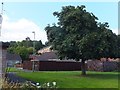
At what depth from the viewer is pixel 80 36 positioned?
1542 inches

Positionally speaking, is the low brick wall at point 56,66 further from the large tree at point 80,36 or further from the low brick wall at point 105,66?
the large tree at point 80,36

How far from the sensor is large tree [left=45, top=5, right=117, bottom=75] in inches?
1507

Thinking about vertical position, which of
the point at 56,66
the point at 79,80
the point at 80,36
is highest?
the point at 80,36

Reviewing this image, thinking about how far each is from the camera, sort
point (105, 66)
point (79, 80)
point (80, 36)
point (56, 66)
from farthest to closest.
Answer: point (56, 66) < point (105, 66) < point (80, 36) < point (79, 80)

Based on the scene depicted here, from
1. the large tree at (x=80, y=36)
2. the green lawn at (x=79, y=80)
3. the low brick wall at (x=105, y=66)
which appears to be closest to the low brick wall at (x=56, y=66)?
the low brick wall at (x=105, y=66)

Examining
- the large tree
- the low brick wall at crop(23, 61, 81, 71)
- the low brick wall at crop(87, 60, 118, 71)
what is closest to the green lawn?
the large tree

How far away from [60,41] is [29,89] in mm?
25677

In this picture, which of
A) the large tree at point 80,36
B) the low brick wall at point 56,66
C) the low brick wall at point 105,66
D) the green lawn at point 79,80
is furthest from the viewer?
the low brick wall at point 56,66

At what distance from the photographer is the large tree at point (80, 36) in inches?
1507

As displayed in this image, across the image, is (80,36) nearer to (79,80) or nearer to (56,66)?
(79,80)

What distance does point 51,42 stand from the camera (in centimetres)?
4222

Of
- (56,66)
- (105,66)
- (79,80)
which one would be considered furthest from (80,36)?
(56,66)

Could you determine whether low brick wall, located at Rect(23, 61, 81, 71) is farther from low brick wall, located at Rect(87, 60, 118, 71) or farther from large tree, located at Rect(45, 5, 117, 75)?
large tree, located at Rect(45, 5, 117, 75)

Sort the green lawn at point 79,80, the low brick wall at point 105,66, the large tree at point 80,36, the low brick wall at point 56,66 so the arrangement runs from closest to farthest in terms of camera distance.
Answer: the green lawn at point 79,80
the large tree at point 80,36
the low brick wall at point 105,66
the low brick wall at point 56,66
